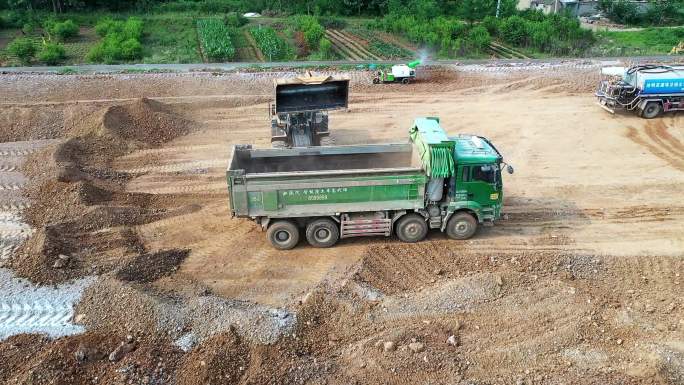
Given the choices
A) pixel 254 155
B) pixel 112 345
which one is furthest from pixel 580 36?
pixel 112 345

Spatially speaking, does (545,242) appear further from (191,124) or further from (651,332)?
(191,124)

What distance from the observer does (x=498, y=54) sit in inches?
1377

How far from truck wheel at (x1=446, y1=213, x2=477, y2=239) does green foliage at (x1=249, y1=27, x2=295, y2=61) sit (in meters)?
21.9

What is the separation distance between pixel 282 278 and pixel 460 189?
4.59 m

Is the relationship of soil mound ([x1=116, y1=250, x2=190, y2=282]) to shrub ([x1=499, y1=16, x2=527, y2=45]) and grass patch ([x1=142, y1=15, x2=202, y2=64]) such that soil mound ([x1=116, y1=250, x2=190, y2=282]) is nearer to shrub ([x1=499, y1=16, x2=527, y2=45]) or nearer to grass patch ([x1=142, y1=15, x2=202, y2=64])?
grass patch ([x1=142, y1=15, x2=202, y2=64])

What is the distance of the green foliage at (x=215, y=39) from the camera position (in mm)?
31703

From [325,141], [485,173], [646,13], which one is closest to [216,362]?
[485,173]

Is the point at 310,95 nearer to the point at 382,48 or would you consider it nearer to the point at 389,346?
the point at 389,346

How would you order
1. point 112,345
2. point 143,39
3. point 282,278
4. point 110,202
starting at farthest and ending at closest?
point 143,39 → point 110,202 → point 282,278 → point 112,345

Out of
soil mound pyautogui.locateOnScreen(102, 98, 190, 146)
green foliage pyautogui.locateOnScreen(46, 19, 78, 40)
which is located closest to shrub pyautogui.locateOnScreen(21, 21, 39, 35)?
green foliage pyautogui.locateOnScreen(46, 19, 78, 40)

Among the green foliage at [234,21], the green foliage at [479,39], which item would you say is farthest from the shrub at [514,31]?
the green foliage at [234,21]

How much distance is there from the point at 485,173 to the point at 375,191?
2602 mm

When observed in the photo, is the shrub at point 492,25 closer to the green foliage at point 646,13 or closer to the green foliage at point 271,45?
the green foliage at point 271,45

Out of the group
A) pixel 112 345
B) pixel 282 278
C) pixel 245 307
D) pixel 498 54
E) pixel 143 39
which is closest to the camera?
pixel 112 345
